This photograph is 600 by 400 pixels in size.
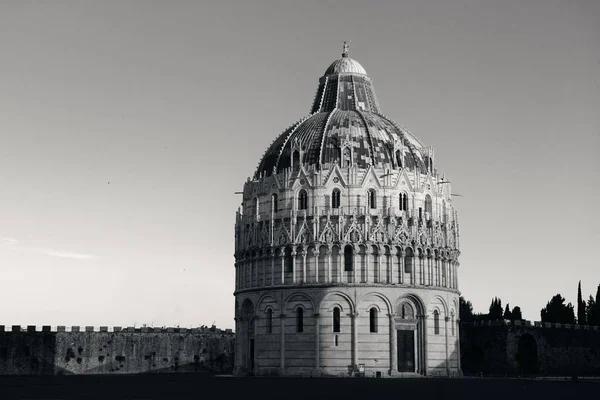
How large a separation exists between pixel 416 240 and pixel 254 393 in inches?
1549

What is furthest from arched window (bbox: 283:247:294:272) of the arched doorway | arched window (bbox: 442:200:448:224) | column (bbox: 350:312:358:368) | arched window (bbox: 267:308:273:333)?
the arched doorway

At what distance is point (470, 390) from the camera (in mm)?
61312

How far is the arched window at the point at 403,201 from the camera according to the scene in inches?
3730

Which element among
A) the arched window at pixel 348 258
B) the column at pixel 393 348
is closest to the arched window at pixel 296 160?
the arched window at pixel 348 258

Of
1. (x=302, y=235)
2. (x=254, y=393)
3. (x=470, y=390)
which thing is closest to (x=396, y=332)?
(x=302, y=235)

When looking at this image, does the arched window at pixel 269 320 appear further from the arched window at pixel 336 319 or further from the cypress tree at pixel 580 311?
the cypress tree at pixel 580 311

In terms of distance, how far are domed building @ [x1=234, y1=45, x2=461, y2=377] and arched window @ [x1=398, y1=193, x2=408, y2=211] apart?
10 centimetres

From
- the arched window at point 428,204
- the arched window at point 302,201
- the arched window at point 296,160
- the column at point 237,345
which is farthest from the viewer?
the column at point 237,345

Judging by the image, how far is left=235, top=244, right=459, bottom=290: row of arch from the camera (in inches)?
3593

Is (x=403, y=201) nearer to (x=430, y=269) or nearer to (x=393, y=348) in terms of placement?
(x=430, y=269)

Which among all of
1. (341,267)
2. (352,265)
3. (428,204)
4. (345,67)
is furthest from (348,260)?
(345,67)

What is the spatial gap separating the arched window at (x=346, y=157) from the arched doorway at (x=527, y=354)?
3201 cm

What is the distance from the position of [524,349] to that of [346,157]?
3384 cm

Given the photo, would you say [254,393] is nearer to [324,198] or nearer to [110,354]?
[324,198]
